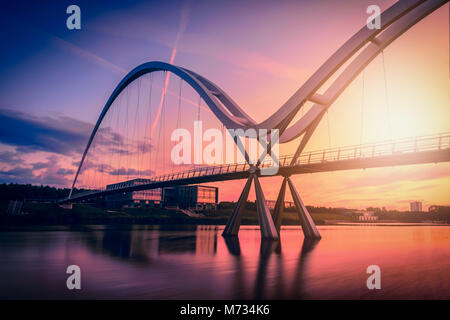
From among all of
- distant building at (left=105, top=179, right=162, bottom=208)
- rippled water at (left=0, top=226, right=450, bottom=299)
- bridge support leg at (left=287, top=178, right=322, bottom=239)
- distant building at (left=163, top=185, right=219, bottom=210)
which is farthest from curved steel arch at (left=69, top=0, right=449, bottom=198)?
distant building at (left=163, top=185, right=219, bottom=210)

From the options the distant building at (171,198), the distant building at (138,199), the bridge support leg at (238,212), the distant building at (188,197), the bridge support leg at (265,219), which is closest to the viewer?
the bridge support leg at (265,219)

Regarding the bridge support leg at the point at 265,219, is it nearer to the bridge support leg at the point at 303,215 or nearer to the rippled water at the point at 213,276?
the bridge support leg at the point at 303,215

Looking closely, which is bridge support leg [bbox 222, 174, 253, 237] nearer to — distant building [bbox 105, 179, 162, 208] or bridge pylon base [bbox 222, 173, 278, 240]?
bridge pylon base [bbox 222, 173, 278, 240]

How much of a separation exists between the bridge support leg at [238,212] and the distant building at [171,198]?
57.5 meters

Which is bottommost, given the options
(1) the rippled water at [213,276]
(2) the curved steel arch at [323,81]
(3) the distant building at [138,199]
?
(1) the rippled water at [213,276]

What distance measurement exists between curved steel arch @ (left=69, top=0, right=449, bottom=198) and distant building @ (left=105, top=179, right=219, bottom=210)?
178ft

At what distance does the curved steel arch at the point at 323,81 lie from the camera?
22.9 m

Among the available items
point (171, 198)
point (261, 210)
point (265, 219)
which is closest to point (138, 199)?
point (171, 198)

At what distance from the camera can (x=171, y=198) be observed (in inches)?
3720

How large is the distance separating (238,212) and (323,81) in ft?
45.6

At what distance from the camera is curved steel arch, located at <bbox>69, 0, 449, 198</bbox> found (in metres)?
22.9

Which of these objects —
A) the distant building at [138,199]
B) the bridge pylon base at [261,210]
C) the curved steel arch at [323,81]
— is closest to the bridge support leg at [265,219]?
the bridge pylon base at [261,210]
